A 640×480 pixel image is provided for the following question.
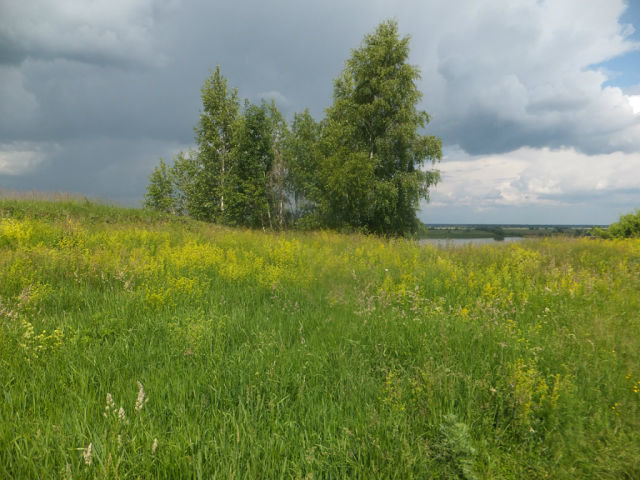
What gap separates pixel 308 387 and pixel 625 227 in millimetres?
22540

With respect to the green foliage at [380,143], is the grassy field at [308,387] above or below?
below

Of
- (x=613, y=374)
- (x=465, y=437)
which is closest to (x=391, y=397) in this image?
(x=465, y=437)

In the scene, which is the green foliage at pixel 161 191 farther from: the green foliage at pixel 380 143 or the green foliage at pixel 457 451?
the green foliage at pixel 457 451

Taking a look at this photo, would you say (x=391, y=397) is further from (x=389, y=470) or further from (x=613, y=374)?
(x=613, y=374)

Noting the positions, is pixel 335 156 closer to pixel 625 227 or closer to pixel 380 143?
pixel 380 143

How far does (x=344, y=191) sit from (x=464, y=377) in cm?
1793

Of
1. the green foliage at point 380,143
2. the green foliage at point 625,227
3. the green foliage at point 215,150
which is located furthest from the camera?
the green foliage at point 215,150

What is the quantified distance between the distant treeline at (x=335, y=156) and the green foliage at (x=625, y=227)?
33.8 ft

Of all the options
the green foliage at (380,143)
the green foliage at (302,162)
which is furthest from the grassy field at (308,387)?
the green foliage at (302,162)

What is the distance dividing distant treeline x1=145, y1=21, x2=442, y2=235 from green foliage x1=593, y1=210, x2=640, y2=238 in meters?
10.3

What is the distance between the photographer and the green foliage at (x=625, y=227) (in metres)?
16.4

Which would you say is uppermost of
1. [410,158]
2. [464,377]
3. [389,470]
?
[410,158]

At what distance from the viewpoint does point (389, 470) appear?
1.86m

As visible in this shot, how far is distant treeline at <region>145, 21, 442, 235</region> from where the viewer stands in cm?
2022
